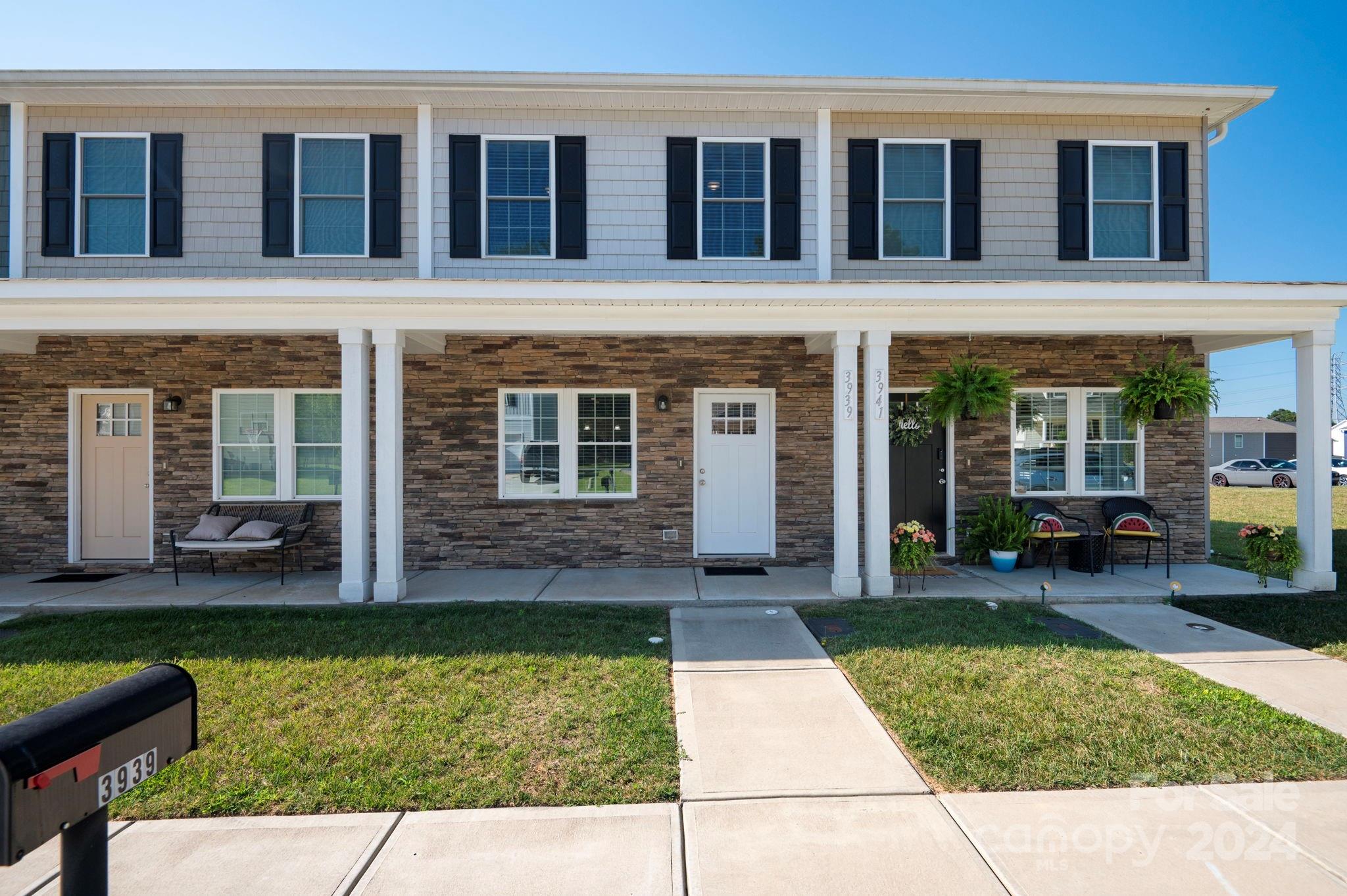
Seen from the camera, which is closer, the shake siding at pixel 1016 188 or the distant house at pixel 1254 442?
the shake siding at pixel 1016 188

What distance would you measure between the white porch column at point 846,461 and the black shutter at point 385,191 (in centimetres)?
528

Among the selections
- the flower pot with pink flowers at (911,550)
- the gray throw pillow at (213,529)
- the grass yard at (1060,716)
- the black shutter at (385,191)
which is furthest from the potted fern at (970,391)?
the gray throw pillow at (213,529)

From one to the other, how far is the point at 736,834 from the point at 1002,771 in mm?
1437

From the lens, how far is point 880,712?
4.12 meters

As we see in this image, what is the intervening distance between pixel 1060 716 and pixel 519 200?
7.31m

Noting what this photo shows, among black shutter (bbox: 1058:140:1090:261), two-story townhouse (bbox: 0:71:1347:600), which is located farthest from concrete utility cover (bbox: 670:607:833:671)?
black shutter (bbox: 1058:140:1090:261)

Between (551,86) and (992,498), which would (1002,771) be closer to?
(992,498)

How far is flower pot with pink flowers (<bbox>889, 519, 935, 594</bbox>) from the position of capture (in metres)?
7.04

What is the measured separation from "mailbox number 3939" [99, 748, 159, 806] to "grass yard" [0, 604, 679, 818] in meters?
1.69

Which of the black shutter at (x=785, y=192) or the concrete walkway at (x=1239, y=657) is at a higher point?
the black shutter at (x=785, y=192)

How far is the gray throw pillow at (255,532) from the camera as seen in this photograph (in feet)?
25.3

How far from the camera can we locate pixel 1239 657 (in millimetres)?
5105

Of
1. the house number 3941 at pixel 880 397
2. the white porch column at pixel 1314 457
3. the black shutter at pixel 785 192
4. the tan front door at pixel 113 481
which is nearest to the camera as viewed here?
the house number 3941 at pixel 880 397

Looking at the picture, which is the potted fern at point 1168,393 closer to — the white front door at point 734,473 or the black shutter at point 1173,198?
the black shutter at point 1173,198
